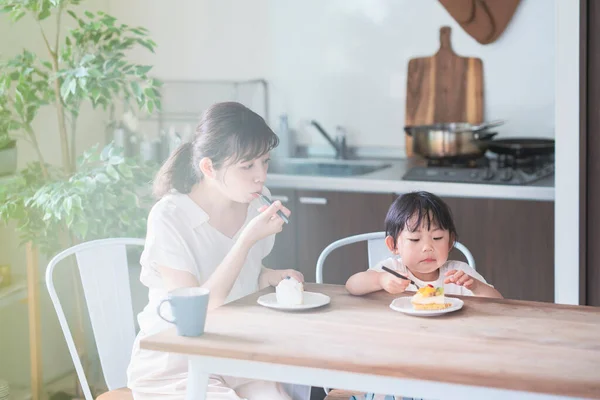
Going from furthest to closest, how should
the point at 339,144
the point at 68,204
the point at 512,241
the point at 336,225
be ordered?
the point at 339,144
the point at 336,225
the point at 512,241
the point at 68,204

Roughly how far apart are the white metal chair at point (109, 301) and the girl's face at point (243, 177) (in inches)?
13.9

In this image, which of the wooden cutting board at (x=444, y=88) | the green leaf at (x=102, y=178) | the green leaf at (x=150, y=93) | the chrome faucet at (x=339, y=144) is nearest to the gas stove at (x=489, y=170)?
the wooden cutting board at (x=444, y=88)

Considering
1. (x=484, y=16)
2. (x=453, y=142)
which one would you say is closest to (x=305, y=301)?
(x=453, y=142)

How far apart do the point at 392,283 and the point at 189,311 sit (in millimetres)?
508

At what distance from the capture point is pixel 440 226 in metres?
1.99

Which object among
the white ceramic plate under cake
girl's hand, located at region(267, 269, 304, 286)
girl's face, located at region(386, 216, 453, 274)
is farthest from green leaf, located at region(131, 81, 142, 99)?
the white ceramic plate under cake

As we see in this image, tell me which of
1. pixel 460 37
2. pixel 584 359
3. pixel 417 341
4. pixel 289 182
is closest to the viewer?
pixel 584 359

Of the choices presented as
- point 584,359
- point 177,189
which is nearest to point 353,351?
point 584,359

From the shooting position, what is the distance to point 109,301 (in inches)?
90.1

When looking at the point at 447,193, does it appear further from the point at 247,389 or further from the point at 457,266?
the point at 247,389

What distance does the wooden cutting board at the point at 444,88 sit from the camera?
364cm

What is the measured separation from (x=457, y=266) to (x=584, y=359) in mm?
612

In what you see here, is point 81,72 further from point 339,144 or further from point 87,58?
point 339,144

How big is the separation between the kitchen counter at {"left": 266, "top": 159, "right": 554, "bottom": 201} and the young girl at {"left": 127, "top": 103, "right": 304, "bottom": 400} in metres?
1.18
